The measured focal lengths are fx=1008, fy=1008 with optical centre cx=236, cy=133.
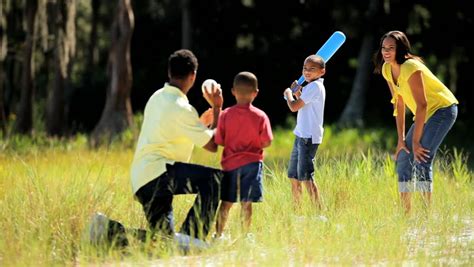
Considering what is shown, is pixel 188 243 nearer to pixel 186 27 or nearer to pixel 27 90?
pixel 27 90

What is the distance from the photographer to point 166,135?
7.07 metres

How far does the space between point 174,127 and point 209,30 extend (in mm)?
22043

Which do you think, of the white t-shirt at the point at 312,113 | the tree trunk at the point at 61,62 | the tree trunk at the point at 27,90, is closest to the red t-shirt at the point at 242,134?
the white t-shirt at the point at 312,113

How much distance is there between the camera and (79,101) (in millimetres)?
31688

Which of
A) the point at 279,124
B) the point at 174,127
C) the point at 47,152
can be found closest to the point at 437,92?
the point at 174,127

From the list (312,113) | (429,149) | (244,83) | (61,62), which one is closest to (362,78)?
(61,62)

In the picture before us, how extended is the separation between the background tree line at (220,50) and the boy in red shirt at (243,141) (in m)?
12.7

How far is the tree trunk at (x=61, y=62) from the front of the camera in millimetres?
22802

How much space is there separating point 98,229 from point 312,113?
2385 millimetres

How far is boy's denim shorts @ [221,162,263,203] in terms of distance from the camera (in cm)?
711

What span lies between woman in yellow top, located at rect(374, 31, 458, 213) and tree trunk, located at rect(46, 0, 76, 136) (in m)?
15.2

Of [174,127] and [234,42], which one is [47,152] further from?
[234,42]

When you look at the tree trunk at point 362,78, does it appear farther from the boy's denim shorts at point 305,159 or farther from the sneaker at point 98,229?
the sneaker at point 98,229

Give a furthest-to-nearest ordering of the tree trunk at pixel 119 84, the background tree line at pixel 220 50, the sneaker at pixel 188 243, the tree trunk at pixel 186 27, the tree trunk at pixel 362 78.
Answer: the tree trunk at pixel 186 27
the tree trunk at pixel 362 78
the background tree line at pixel 220 50
the tree trunk at pixel 119 84
the sneaker at pixel 188 243
